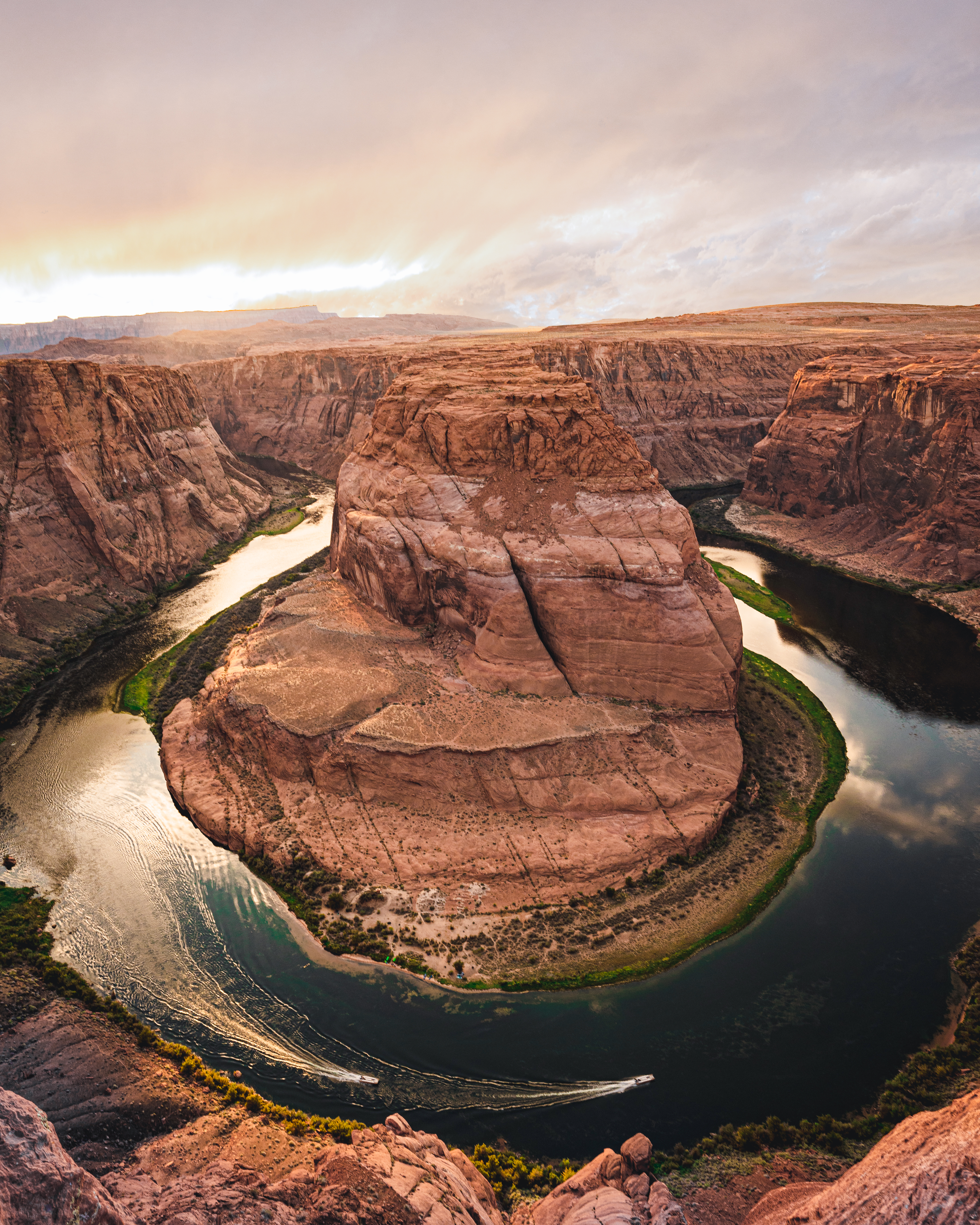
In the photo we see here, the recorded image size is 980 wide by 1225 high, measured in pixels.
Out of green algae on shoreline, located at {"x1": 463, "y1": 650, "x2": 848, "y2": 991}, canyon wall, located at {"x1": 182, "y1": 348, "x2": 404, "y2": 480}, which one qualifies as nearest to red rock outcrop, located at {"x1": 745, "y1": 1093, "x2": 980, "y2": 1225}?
green algae on shoreline, located at {"x1": 463, "y1": 650, "x2": 848, "y2": 991}

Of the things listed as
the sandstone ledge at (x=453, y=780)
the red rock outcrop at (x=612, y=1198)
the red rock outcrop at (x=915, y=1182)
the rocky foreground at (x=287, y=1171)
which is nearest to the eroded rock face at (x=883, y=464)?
the sandstone ledge at (x=453, y=780)

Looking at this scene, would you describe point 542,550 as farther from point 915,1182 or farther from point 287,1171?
point 915,1182

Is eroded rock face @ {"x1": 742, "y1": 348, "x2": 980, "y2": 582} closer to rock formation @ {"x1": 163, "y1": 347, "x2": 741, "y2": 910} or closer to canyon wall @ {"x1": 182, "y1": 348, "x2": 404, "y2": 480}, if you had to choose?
rock formation @ {"x1": 163, "y1": 347, "x2": 741, "y2": 910}

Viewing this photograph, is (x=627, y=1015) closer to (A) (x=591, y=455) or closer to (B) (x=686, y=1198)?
(B) (x=686, y=1198)

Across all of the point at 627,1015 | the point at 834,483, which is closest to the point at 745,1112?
the point at 627,1015

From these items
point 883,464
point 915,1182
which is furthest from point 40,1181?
point 883,464

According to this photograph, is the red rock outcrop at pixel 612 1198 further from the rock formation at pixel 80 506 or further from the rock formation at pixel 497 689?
the rock formation at pixel 80 506
